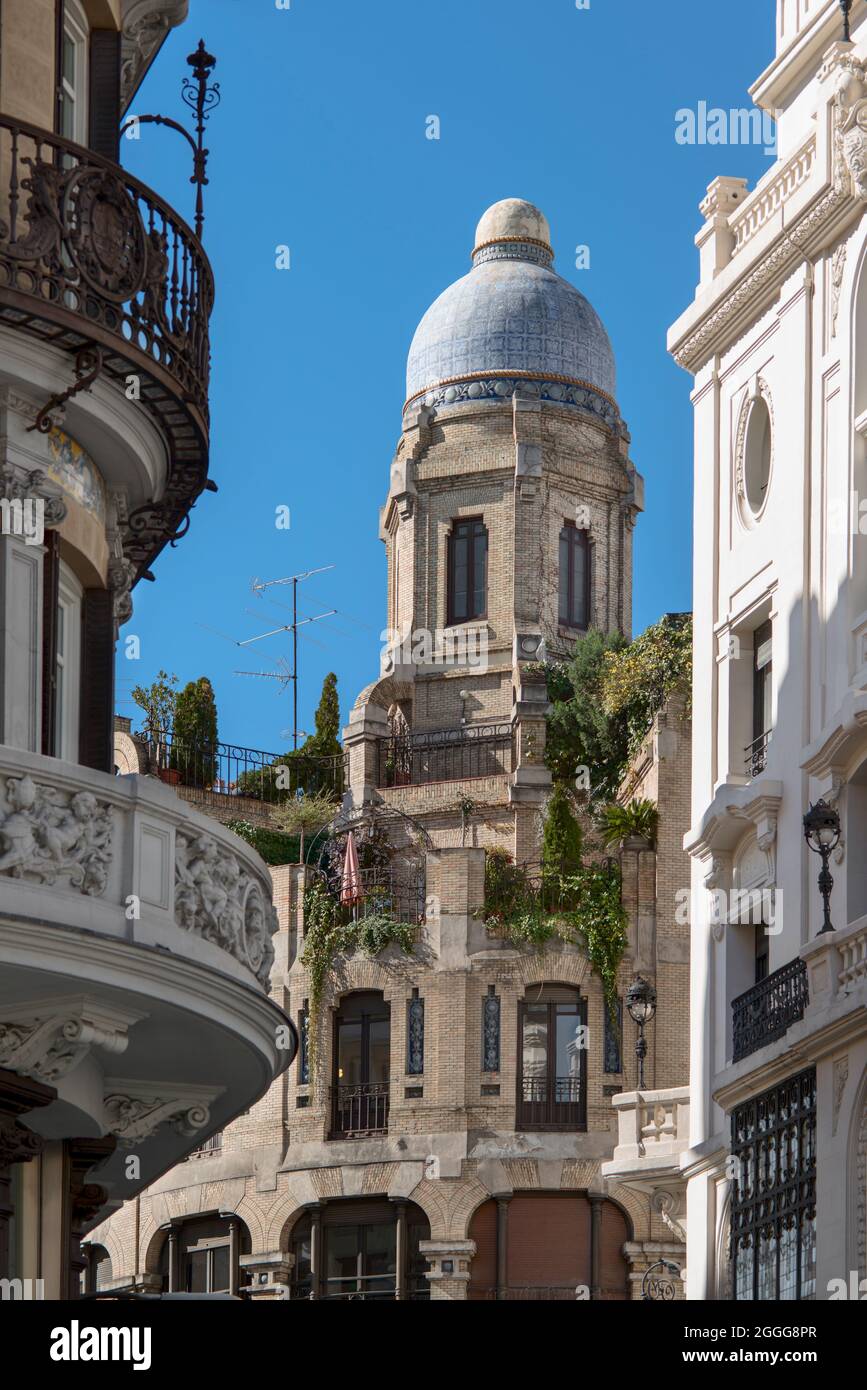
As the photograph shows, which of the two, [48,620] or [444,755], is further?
[444,755]

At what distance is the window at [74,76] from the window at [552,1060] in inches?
1233

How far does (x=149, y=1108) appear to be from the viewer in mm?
20188

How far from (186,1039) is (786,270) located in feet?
65.0

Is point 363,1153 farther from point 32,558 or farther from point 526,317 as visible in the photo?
point 32,558

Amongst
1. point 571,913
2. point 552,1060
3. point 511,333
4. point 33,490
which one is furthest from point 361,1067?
point 33,490

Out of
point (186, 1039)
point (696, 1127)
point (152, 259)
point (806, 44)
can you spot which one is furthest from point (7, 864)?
point (806, 44)

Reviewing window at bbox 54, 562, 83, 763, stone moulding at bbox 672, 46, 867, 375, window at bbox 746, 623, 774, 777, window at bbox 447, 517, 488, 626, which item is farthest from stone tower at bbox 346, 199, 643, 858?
window at bbox 54, 562, 83, 763

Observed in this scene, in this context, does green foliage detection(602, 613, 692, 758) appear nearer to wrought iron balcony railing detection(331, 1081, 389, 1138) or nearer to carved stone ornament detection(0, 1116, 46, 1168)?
wrought iron balcony railing detection(331, 1081, 389, 1138)

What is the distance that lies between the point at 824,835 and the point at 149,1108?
39.5ft

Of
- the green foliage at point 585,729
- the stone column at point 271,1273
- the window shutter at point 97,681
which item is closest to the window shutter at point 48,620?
the window shutter at point 97,681

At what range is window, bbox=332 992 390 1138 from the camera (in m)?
51.3

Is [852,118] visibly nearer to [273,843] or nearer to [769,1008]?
[769,1008]

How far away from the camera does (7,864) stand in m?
16.6

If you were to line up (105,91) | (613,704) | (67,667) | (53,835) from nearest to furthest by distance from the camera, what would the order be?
(53,835) → (67,667) → (105,91) → (613,704)
